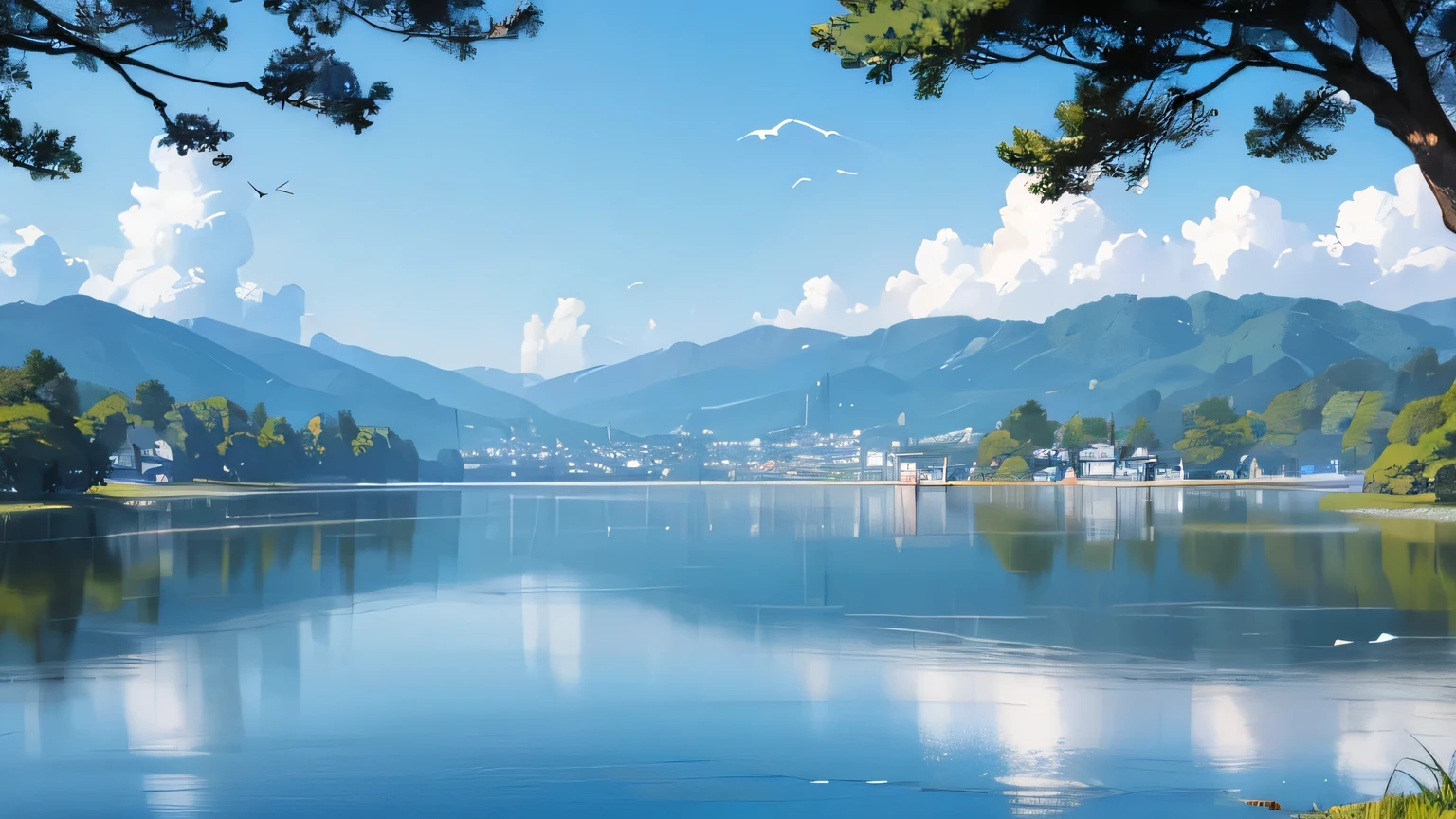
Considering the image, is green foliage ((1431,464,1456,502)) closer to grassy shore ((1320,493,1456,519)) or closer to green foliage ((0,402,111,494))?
grassy shore ((1320,493,1456,519))

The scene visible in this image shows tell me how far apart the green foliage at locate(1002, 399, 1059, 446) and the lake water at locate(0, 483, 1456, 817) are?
411 feet

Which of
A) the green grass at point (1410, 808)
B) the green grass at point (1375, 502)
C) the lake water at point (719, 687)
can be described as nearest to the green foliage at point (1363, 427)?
the green grass at point (1375, 502)

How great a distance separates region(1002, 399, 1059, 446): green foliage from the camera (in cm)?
14500

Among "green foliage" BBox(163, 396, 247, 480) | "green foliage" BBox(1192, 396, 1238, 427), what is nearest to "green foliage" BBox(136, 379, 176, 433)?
"green foliage" BBox(163, 396, 247, 480)

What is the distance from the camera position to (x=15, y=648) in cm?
1195

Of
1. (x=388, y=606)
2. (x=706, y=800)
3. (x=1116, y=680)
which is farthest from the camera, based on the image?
(x=388, y=606)

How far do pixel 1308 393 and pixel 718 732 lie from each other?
147993mm

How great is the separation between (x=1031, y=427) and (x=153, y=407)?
102 m

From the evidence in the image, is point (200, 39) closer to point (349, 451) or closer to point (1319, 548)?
point (1319, 548)

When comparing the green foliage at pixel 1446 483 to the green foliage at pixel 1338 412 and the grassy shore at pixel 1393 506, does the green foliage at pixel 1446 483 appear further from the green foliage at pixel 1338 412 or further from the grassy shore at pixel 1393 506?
the green foliage at pixel 1338 412

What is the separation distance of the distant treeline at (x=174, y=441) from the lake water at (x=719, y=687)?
108 feet

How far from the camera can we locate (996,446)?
472 feet

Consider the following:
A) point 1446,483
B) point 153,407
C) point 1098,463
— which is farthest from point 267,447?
point 1098,463

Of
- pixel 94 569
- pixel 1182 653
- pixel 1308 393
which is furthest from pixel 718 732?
pixel 1308 393
